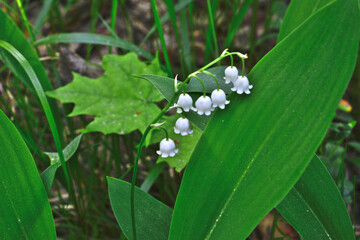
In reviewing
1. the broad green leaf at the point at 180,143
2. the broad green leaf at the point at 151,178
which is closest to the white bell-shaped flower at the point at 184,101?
the broad green leaf at the point at 180,143

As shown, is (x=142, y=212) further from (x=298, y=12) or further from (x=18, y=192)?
(x=298, y=12)

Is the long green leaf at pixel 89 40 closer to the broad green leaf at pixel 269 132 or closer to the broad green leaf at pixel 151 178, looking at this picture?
the broad green leaf at pixel 151 178

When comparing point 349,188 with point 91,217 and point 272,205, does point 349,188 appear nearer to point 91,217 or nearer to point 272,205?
point 272,205

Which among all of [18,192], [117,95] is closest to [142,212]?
[18,192]

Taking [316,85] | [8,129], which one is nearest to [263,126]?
[316,85]

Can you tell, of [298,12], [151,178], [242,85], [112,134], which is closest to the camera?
[242,85]

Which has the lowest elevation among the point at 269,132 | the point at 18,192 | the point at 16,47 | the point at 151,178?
the point at 151,178

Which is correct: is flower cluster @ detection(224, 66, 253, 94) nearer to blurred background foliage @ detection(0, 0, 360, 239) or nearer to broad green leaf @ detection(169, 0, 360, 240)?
broad green leaf @ detection(169, 0, 360, 240)
